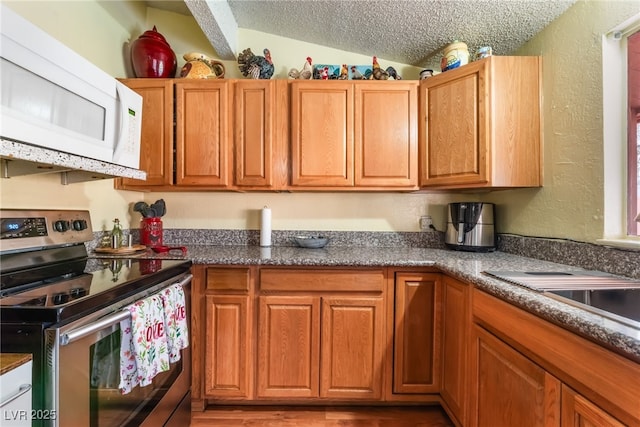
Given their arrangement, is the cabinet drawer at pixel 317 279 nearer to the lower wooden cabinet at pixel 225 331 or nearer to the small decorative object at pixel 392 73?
the lower wooden cabinet at pixel 225 331

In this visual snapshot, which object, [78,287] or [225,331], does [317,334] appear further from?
[78,287]

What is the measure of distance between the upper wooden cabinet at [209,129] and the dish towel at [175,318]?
0.85 m

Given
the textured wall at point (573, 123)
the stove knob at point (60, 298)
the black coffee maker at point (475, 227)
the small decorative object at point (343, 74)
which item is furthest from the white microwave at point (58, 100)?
the textured wall at point (573, 123)

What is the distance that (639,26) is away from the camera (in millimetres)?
1300

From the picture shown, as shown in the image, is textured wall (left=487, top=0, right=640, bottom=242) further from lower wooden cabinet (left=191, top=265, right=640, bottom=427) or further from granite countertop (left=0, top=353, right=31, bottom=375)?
granite countertop (left=0, top=353, right=31, bottom=375)

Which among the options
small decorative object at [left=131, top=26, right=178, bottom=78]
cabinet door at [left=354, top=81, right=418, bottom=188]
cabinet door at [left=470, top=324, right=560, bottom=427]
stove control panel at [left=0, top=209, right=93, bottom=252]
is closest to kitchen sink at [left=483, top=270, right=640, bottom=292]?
cabinet door at [left=470, top=324, right=560, bottom=427]

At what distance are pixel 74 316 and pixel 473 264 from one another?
1637 mm

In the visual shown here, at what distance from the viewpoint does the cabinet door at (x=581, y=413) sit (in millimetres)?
723

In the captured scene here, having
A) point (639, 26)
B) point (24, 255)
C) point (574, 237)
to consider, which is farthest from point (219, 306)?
point (639, 26)

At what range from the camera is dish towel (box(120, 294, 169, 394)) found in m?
1.06

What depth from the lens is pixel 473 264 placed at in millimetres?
1577

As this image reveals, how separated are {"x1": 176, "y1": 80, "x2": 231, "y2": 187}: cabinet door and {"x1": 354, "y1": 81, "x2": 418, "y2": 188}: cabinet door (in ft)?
2.86

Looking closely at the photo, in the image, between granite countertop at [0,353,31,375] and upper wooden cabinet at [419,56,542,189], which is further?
upper wooden cabinet at [419,56,542,189]

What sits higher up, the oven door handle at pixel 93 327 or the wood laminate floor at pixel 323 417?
the oven door handle at pixel 93 327
